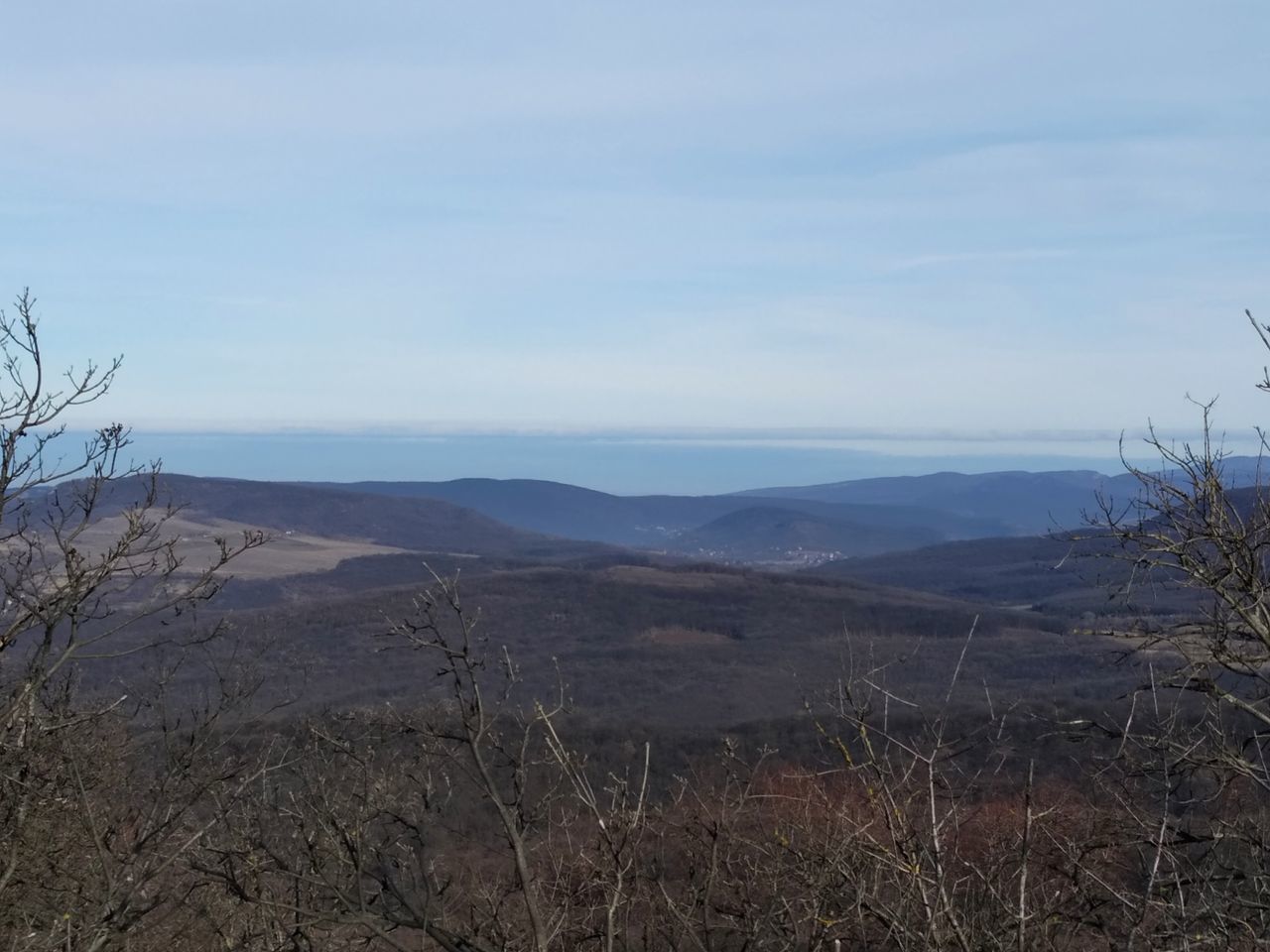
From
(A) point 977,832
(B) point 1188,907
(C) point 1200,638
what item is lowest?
(A) point 977,832

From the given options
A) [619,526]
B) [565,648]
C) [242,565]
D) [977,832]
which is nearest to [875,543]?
[619,526]

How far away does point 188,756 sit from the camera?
767 cm

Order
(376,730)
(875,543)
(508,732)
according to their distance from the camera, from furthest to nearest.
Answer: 1. (875,543)
2. (508,732)
3. (376,730)

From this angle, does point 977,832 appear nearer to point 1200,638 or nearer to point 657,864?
point 657,864

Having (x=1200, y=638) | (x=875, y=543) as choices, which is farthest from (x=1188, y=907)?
(x=875, y=543)

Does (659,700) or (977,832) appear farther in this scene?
(659,700)

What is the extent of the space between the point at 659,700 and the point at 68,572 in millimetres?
22810

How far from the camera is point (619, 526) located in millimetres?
106188

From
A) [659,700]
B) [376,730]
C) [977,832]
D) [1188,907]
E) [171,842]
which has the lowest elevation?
[659,700]

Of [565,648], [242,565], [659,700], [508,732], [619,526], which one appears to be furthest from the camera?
[619,526]

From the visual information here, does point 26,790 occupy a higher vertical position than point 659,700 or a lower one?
higher

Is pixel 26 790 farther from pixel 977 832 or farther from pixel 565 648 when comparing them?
pixel 565 648

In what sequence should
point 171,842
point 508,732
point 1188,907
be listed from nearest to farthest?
point 1188,907
point 171,842
point 508,732

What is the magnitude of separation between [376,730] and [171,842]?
10.5ft
